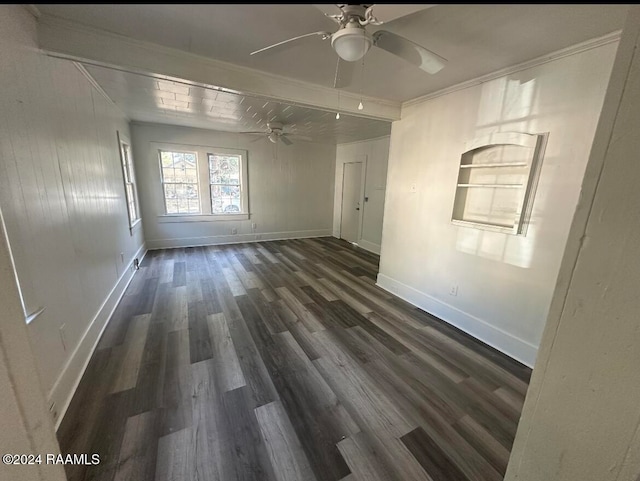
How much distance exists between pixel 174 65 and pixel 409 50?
5.99ft

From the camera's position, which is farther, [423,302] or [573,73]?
[423,302]

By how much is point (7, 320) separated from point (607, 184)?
1.50 metres

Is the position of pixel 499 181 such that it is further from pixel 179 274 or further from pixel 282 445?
pixel 179 274

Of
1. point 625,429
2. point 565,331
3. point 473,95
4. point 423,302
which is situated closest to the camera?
point 625,429

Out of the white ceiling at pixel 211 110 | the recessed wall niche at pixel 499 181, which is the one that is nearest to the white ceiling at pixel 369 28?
the white ceiling at pixel 211 110

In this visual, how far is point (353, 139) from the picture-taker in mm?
5840

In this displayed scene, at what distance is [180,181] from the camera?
5.35 metres

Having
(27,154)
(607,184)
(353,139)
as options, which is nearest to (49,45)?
(27,154)

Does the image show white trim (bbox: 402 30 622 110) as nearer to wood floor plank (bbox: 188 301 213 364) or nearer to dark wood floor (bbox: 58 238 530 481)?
dark wood floor (bbox: 58 238 530 481)

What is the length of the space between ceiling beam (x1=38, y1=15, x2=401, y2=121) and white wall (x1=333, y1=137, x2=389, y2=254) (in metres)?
2.50

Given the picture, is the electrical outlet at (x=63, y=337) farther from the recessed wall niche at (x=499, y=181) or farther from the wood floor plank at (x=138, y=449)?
the recessed wall niche at (x=499, y=181)

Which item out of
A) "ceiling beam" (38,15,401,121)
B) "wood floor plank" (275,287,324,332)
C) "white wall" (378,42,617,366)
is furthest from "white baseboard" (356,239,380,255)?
"ceiling beam" (38,15,401,121)

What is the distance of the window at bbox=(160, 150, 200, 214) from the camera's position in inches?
204

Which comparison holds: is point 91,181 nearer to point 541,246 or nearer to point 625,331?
point 625,331
